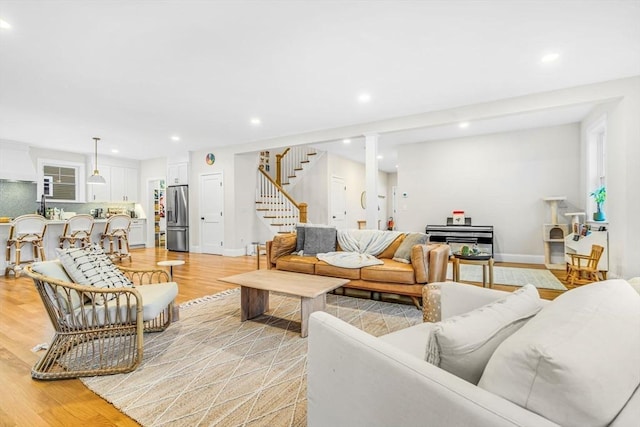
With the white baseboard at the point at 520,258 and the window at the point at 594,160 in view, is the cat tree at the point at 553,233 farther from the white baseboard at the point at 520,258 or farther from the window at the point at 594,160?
the window at the point at 594,160

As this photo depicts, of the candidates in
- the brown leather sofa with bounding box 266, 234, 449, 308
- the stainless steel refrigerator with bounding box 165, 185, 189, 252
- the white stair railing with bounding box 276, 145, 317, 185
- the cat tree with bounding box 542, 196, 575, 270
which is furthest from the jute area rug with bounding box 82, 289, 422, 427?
the white stair railing with bounding box 276, 145, 317, 185

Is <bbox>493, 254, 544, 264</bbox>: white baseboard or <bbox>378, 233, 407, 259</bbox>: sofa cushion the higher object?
<bbox>378, 233, 407, 259</bbox>: sofa cushion

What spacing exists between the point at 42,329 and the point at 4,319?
624 millimetres

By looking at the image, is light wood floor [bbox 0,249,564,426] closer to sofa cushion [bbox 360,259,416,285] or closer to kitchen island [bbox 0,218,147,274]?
kitchen island [bbox 0,218,147,274]

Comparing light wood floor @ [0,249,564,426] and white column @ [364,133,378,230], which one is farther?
white column @ [364,133,378,230]

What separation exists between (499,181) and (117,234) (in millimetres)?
8176

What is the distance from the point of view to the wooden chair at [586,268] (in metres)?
3.91

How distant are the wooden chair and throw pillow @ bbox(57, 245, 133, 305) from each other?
515cm

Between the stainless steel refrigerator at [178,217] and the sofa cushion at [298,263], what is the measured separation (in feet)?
15.1

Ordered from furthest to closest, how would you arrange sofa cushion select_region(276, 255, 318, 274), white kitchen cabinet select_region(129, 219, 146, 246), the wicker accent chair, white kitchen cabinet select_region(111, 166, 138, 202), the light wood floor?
white kitchen cabinet select_region(129, 219, 146, 246) < white kitchen cabinet select_region(111, 166, 138, 202) < sofa cushion select_region(276, 255, 318, 274) < the wicker accent chair < the light wood floor

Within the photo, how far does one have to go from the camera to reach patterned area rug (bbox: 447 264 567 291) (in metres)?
4.25

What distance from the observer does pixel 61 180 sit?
764 cm

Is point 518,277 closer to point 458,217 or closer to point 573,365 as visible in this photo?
point 458,217

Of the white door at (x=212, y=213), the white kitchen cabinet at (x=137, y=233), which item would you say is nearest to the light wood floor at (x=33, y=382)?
the white door at (x=212, y=213)
